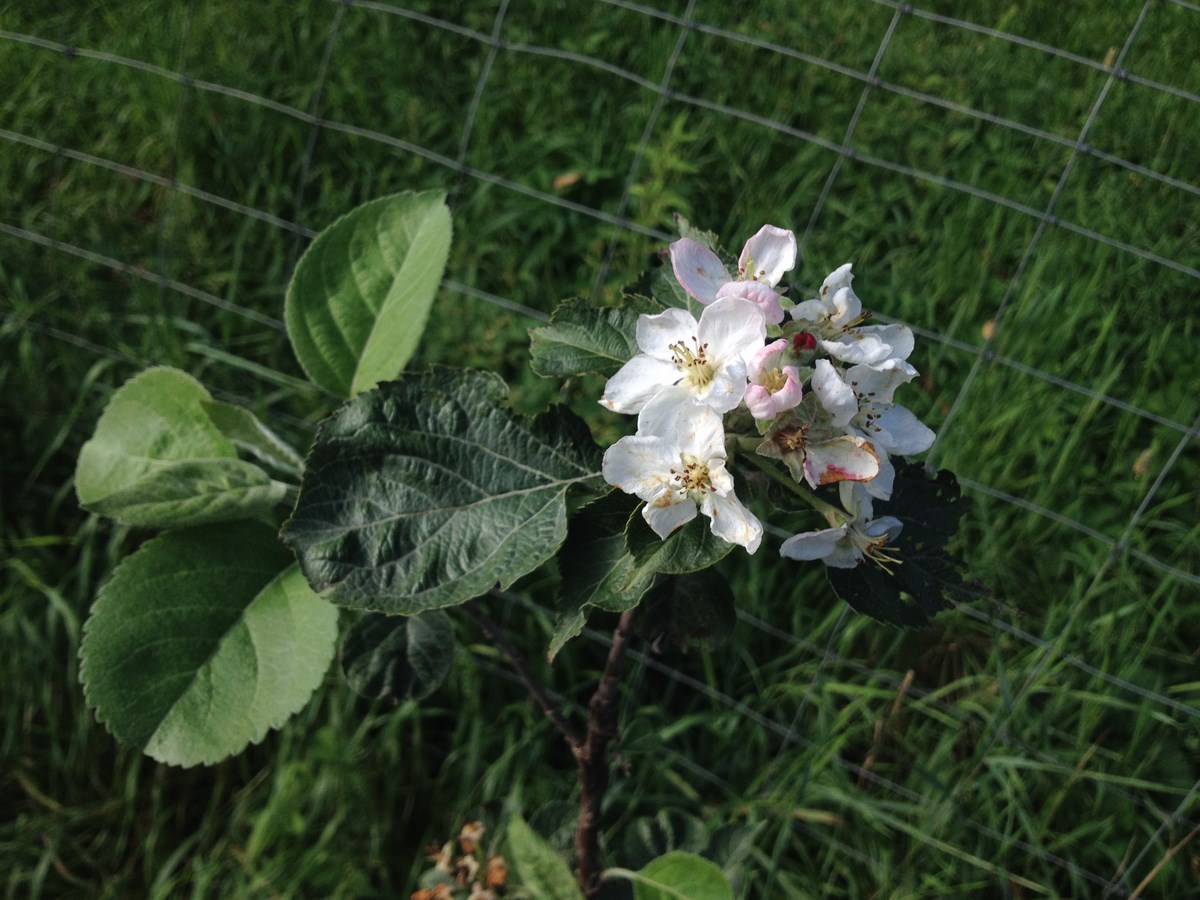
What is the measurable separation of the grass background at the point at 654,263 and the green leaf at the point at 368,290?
83 cm

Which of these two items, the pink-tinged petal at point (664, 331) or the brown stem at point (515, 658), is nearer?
the pink-tinged petal at point (664, 331)

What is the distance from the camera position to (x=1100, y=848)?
7.13ft

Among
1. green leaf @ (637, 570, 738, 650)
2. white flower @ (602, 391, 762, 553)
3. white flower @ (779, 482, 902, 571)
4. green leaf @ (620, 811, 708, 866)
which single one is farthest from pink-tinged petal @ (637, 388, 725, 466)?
green leaf @ (620, 811, 708, 866)

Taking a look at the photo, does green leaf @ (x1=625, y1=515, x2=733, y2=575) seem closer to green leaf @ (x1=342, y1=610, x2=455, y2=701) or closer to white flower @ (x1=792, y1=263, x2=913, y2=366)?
white flower @ (x1=792, y1=263, x2=913, y2=366)

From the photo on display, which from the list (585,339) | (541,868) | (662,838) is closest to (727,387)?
(585,339)

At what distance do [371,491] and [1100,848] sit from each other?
175 cm

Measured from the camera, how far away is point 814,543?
96cm

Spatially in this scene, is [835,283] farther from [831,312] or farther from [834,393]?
[834,393]

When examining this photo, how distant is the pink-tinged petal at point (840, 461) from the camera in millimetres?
889

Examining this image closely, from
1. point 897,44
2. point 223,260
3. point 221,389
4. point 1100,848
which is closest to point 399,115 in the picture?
point 223,260

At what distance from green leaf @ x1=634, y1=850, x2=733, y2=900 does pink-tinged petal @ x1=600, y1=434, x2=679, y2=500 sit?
567mm

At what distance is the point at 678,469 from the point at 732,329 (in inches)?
4.8

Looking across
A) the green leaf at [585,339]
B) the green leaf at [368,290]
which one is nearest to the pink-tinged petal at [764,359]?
the green leaf at [585,339]

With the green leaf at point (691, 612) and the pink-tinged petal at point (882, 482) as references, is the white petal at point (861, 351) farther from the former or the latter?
the green leaf at point (691, 612)
